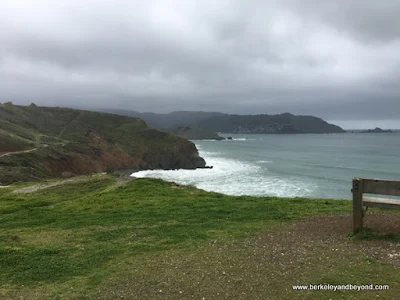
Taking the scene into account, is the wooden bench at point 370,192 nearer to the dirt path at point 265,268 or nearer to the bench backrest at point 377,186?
the bench backrest at point 377,186

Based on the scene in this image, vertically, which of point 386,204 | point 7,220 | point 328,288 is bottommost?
point 7,220

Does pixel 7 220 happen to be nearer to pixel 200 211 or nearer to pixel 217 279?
pixel 200 211

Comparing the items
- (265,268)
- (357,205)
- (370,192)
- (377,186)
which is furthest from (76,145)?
(265,268)

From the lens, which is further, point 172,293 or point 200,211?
point 200,211

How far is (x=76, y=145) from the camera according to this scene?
254 feet

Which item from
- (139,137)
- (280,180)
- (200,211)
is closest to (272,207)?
(200,211)

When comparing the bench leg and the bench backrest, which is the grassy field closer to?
the bench leg

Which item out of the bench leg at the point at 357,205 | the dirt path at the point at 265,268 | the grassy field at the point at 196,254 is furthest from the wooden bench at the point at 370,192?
the dirt path at the point at 265,268

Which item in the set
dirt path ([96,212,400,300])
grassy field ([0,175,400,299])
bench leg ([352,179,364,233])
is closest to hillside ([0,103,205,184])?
grassy field ([0,175,400,299])

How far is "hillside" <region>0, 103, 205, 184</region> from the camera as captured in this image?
2256 inches

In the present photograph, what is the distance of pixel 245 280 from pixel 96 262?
3491mm

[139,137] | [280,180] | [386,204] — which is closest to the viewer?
[386,204]

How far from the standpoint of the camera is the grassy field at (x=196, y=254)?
6289 mm

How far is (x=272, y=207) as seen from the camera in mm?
13219
